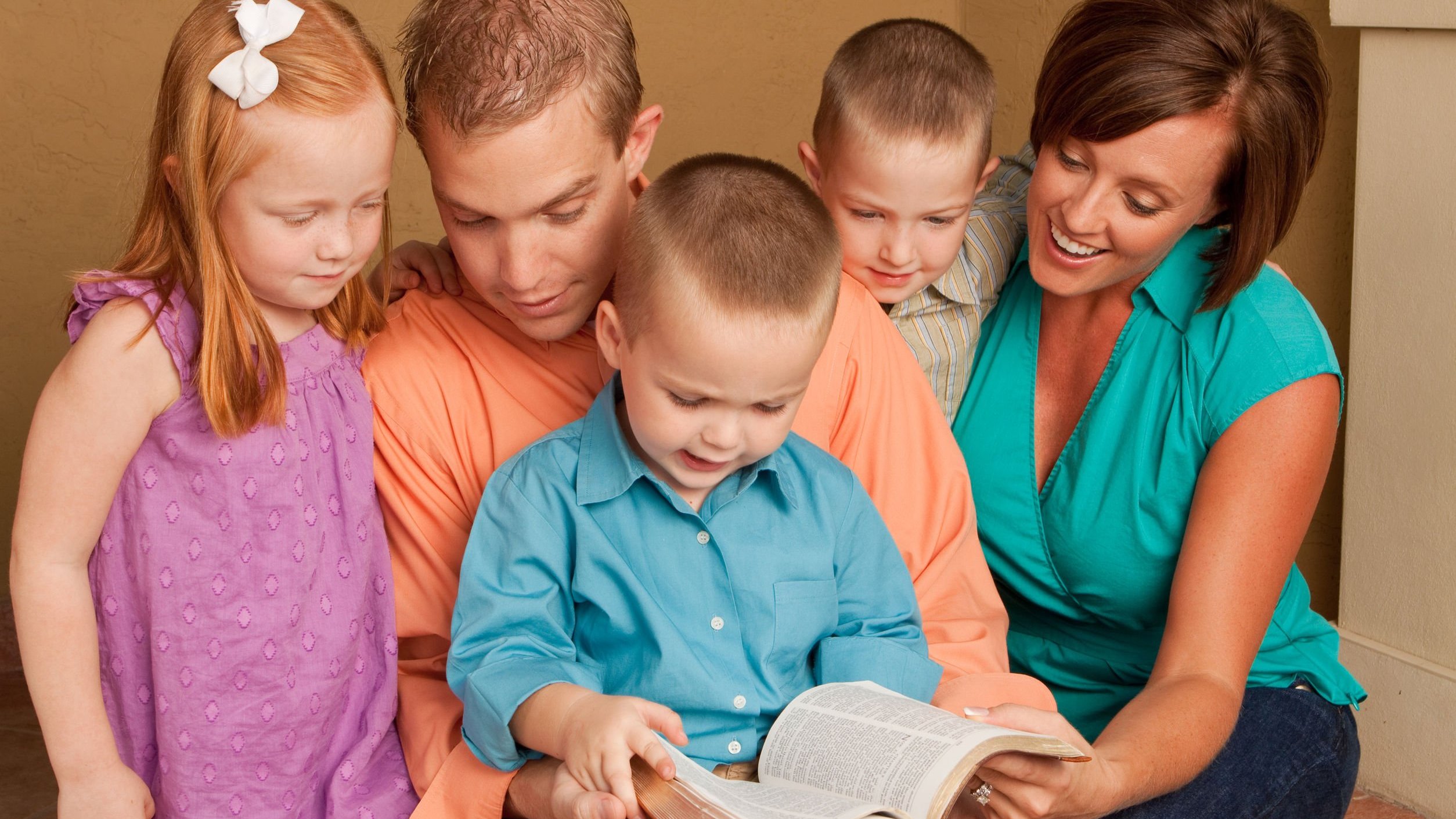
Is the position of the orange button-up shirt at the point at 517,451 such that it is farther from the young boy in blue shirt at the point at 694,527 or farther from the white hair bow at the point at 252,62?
A: the white hair bow at the point at 252,62

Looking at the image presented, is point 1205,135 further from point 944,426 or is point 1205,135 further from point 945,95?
point 944,426

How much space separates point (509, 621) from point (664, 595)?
185mm

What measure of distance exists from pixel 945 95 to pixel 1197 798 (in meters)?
1.09

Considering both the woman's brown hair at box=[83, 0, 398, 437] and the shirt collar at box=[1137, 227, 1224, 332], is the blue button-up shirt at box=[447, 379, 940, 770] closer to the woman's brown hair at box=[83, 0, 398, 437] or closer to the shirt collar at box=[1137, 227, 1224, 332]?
the woman's brown hair at box=[83, 0, 398, 437]

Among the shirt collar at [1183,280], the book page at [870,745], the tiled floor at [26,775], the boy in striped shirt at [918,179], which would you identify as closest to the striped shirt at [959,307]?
the boy in striped shirt at [918,179]

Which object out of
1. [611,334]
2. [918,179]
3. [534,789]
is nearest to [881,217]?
[918,179]

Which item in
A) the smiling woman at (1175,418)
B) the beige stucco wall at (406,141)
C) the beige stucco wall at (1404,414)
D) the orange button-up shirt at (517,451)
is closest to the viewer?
the orange button-up shirt at (517,451)

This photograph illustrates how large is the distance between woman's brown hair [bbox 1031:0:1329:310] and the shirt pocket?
0.76 metres

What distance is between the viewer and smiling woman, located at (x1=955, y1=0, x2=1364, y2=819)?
6.05ft

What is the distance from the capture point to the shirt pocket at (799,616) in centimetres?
160

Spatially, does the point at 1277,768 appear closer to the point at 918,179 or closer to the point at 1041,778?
the point at 1041,778

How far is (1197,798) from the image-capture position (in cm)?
185

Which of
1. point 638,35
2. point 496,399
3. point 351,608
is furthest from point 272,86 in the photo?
point 638,35

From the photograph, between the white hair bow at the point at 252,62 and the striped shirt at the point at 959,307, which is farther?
the striped shirt at the point at 959,307
